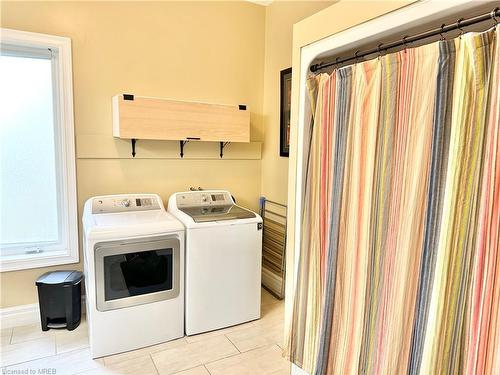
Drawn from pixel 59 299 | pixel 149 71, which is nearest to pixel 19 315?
pixel 59 299

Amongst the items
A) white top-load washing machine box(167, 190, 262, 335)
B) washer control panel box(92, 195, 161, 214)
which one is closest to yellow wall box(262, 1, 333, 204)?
white top-load washing machine box(167, 190, 262, 335)

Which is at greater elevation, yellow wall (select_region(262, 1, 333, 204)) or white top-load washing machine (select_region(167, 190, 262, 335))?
yellow wall (select_region(262, 1, 333, 204))

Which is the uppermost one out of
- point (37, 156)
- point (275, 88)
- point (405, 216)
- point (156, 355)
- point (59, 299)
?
point (275, 88)

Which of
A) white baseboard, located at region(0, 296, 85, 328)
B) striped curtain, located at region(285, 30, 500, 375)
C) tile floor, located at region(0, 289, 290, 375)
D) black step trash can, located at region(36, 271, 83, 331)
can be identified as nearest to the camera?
striped curtain, located at region(285, 30, 500, 375)

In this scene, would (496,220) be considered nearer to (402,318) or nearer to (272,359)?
(402,318)

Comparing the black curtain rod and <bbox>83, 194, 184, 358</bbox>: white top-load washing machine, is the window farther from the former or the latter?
the black curtain rod

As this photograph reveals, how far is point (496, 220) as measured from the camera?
3.20 feet

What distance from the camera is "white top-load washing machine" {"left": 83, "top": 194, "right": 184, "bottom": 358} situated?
2191 mm

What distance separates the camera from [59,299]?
8.14ft

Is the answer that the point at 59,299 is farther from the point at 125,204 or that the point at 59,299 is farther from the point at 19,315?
the point at 125,204

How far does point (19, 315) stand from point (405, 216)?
2.78m

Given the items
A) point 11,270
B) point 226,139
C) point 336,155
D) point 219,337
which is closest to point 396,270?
point 336,155

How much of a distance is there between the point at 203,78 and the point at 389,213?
2316mm

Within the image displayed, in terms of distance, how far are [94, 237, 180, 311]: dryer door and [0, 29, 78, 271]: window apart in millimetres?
697
